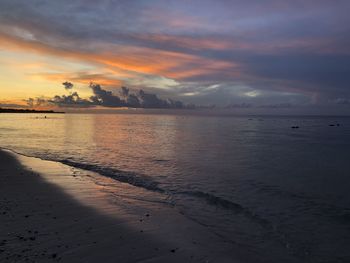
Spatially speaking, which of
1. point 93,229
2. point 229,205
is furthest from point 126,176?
point 93,229

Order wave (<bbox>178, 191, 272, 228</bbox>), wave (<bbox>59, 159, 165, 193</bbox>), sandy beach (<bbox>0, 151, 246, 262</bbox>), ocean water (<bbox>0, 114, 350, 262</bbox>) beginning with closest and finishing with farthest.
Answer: sandy beach (<bbox>0, 151, 246, 262</bbox>) → ocean water (<bbox>0, 114, 350, 262</bbox>) → wave (<bbox>178, 191, 272, 228</bbox>) → wave (<bbox>59, 159, 165, 193</bbox>)

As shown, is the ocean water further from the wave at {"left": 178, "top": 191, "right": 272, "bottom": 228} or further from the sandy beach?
the sandy beach

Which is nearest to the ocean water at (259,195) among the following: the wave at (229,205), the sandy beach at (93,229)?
the wave at (229,205)

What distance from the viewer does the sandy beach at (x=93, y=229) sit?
8141 mm

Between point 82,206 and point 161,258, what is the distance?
5.60 m

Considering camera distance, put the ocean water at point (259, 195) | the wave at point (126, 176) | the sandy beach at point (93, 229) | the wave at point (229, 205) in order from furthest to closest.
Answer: the wave at point (126, 176)
the wave at point (229, 205)
the ocean water at point (259, 195)
the sandy beach at point (93, 229)

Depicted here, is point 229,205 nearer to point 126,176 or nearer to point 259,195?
point 259,195

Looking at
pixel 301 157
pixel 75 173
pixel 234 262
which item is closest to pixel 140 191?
pixel 75 173

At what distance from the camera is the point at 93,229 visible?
10039 mm

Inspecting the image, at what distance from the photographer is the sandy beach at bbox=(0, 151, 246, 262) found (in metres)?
8.14

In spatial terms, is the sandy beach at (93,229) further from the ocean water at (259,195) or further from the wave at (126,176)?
the wave at (126,176)

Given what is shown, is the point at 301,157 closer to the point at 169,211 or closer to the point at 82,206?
the point at 169,211

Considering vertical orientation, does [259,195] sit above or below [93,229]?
below

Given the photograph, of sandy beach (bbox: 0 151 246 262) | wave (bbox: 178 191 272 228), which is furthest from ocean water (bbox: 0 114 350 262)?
sandy beach (bbox: 0 151 246 262)
